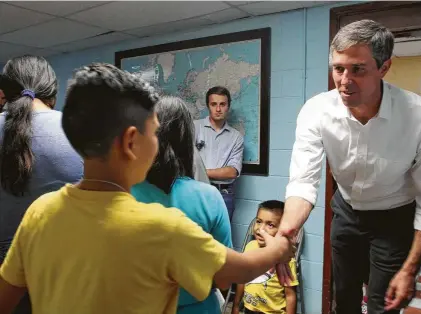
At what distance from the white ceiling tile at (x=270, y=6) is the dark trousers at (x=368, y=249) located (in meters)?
1.78

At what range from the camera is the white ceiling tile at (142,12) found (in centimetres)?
297

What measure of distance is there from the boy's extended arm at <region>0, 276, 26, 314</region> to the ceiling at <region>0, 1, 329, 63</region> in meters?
2.58

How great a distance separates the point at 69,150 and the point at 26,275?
2.06 ft

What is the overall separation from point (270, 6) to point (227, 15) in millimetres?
423

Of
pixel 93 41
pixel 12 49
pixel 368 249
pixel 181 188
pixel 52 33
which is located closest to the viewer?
pixel 181 188

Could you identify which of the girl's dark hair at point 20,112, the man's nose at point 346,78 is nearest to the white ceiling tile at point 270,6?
the man's nose at point 346,78

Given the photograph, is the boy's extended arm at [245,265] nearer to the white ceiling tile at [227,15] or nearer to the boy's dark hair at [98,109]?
the boy's dark hair at [98,109]

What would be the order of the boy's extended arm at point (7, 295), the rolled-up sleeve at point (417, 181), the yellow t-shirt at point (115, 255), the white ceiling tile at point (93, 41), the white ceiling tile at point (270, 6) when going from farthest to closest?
the white ceiling tile at point (93, 41) → the white ceiling tile at point (270, 6) → the rolled-up sleeve at point (417, 181) → the boy's extended arm at point (7, 295) → the yellow t-shirt at point (115, 255)

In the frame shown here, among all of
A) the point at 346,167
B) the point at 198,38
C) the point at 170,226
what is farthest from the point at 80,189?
the point at 198,38

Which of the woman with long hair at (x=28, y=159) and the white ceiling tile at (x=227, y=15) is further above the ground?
the white ceiling tile at (x=227, y=15)

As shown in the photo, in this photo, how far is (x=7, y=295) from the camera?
854mm

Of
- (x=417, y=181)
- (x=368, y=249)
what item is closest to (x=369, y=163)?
(x=417, y=181)

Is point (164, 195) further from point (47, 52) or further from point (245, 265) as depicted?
point (47, 52)

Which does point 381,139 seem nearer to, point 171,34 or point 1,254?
point 1,254
